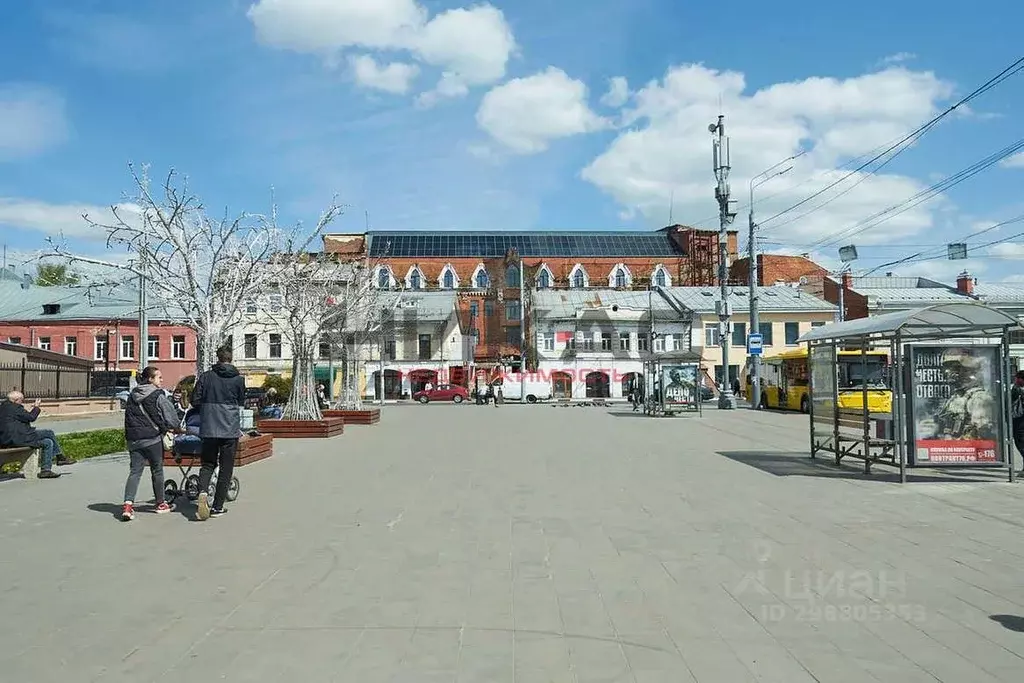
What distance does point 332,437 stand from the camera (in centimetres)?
2277

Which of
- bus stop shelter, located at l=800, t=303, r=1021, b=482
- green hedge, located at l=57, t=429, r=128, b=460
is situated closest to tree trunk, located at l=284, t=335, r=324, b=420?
Answer: green hedge, located at l=57, t=429, r=128, b=460

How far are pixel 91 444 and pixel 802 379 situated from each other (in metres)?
30.4

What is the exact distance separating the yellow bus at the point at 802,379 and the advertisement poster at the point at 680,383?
479 centimetres

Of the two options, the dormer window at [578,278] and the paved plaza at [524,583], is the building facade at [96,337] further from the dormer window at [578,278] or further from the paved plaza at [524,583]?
the paved plaza at [524,583]

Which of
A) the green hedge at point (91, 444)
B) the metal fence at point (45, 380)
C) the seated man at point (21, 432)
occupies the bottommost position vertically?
the green hedge at point (91, 444)

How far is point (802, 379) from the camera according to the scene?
38312mm

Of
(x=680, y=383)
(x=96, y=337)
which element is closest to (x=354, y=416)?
(x=680, y=383)

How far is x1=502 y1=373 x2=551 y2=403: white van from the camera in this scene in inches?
2312

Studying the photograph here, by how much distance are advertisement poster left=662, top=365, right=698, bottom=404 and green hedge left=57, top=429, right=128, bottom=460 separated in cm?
2189

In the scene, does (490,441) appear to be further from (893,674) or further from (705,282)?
(705,282)

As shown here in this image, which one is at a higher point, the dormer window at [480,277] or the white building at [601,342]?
the dormer window at [480,277]

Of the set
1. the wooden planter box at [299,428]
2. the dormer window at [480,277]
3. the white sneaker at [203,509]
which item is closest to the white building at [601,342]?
the dormer window at [480,277]

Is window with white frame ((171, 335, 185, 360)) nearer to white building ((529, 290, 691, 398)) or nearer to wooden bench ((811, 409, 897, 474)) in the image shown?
white building ((529, 290, 691, 398))

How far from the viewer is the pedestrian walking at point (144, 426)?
30.8 ft
